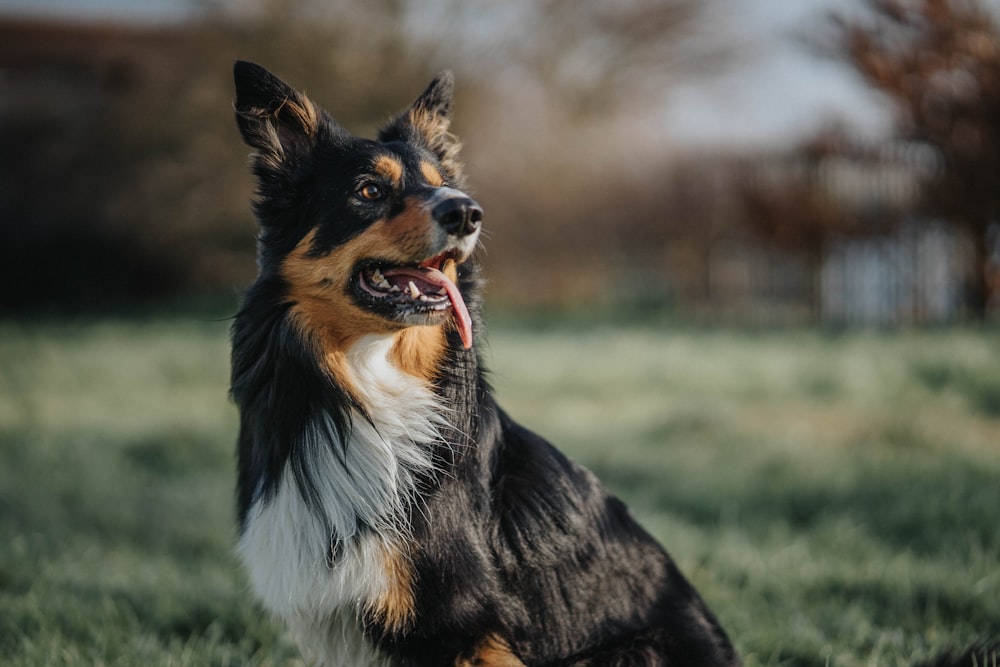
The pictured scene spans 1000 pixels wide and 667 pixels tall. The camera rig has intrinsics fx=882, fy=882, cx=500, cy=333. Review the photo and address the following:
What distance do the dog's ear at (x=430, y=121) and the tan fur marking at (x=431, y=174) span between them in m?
0.18

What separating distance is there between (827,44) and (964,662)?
33.6ft

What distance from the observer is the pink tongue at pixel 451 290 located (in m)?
2.91

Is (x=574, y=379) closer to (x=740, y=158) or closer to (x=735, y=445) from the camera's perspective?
(x=735, y=445)

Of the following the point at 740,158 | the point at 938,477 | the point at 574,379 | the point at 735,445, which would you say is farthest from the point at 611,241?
the point at 938,477

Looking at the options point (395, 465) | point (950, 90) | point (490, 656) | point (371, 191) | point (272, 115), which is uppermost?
point (950, 90)

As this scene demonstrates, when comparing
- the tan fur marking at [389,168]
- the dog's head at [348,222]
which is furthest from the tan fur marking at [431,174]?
the tan fur marking at [389,168]

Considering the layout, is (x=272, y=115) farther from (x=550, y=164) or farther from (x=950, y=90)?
(x=550, y=164)

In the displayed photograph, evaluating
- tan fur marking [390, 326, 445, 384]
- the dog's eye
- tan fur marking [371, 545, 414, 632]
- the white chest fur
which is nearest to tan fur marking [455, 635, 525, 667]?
tan fur marking [371, 545, 414, 632]

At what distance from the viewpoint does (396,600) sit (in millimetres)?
2660

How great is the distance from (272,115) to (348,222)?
0.47m

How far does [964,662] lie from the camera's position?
118 inches

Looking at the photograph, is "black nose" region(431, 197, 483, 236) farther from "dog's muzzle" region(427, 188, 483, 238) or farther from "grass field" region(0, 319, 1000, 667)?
"grass field" region(0, 319, 1000, 667)

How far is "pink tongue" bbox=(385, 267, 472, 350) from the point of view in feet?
9.53

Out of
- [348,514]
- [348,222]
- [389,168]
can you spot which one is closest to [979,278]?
[389,168]
